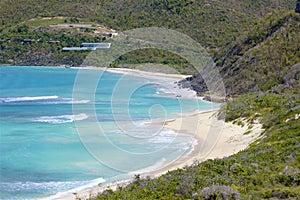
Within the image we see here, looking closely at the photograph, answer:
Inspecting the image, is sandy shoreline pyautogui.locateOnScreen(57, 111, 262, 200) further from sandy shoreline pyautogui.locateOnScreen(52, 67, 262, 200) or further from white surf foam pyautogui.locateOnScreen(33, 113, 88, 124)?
white surf foam pyautogui.locateOnScreen(33, 113, 88, 124)

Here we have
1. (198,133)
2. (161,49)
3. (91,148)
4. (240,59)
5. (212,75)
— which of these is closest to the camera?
(91,148)

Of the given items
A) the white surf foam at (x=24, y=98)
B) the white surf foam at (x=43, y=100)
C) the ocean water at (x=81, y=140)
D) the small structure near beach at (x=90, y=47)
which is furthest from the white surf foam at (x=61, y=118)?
the small structure near beach at (x=90, y=47)

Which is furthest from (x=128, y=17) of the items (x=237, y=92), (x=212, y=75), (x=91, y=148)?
(x=91, y=148)

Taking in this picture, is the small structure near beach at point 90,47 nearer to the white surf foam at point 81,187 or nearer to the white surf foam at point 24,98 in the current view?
the white surf foam at point 24,98

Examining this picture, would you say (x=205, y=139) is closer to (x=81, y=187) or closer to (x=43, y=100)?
(x=81, y=187)

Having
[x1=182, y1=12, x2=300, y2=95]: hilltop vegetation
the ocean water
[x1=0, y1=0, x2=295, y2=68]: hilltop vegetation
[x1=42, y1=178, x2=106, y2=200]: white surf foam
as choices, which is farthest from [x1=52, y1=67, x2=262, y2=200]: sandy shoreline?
[x1=0, y1=0, x2=295, y2=68]: hilltop vegetation

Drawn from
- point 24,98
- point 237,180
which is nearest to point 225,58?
point 24,98

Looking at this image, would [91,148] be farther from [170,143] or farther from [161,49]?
[161,49]
